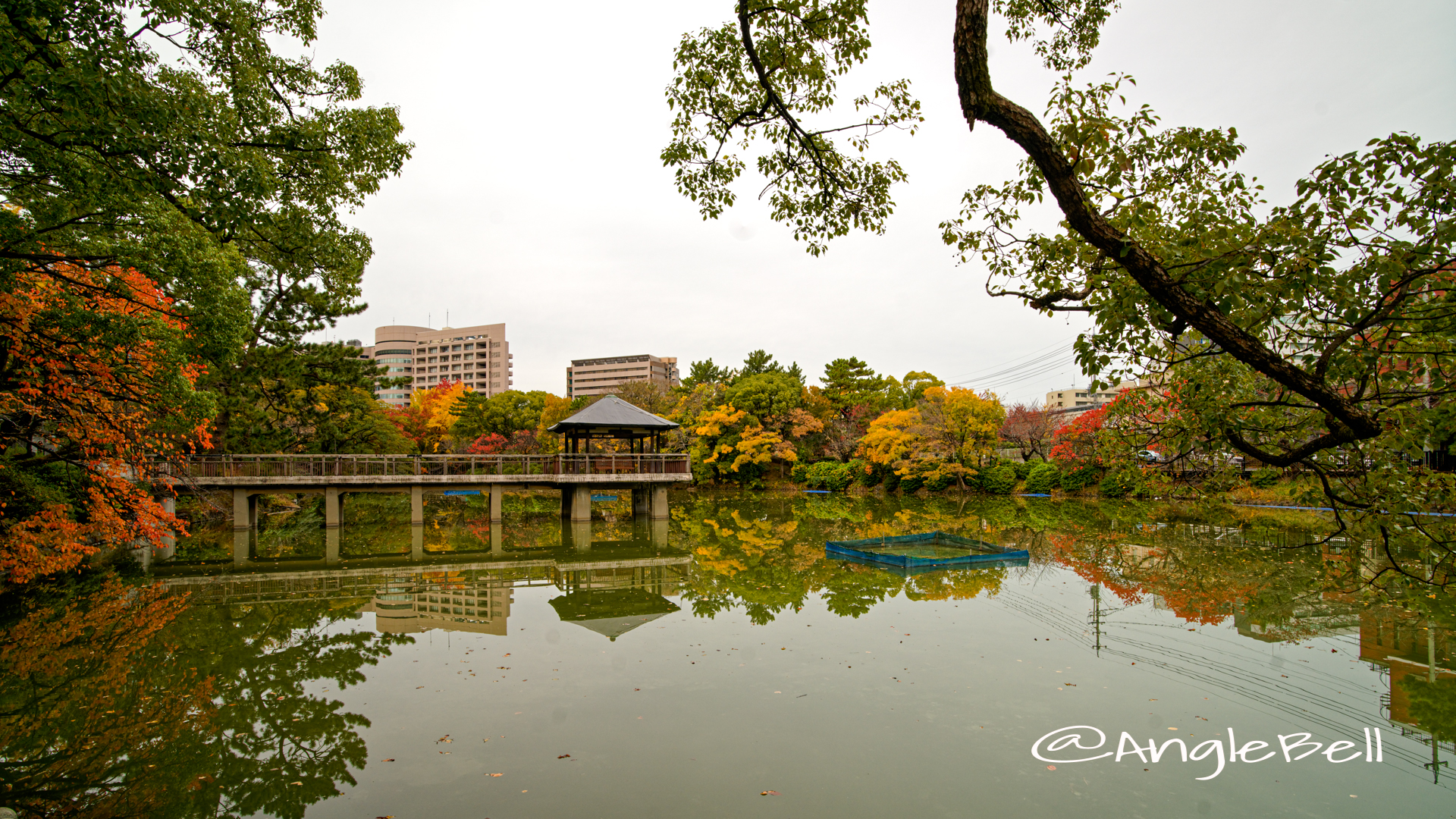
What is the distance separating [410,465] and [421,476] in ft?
4.64

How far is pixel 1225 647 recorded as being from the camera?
280 inches

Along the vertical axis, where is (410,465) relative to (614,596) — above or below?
above

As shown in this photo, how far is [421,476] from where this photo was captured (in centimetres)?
1758

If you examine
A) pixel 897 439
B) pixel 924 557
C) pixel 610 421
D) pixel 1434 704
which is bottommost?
pixel 1434 704

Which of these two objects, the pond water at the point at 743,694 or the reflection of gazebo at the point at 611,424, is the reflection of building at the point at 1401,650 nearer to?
the pond water at the point at 743,694

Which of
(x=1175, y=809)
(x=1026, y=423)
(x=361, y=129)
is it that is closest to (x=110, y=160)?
(x=361, y=129)

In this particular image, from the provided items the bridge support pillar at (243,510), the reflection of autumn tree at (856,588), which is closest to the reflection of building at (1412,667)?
the reflection of autumn tree at (856,588)

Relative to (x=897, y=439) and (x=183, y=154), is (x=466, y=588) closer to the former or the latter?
(x=183, y=154)

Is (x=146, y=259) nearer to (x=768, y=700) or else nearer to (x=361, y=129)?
(x=361, y=129)

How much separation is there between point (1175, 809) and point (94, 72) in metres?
7.67

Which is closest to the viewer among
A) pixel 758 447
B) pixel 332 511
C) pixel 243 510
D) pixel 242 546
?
pixel 242 546

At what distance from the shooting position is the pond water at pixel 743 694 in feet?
14.3

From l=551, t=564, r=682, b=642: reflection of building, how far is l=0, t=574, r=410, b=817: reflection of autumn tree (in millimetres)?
2319

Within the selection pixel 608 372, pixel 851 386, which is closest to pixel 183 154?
pixel 851 386
